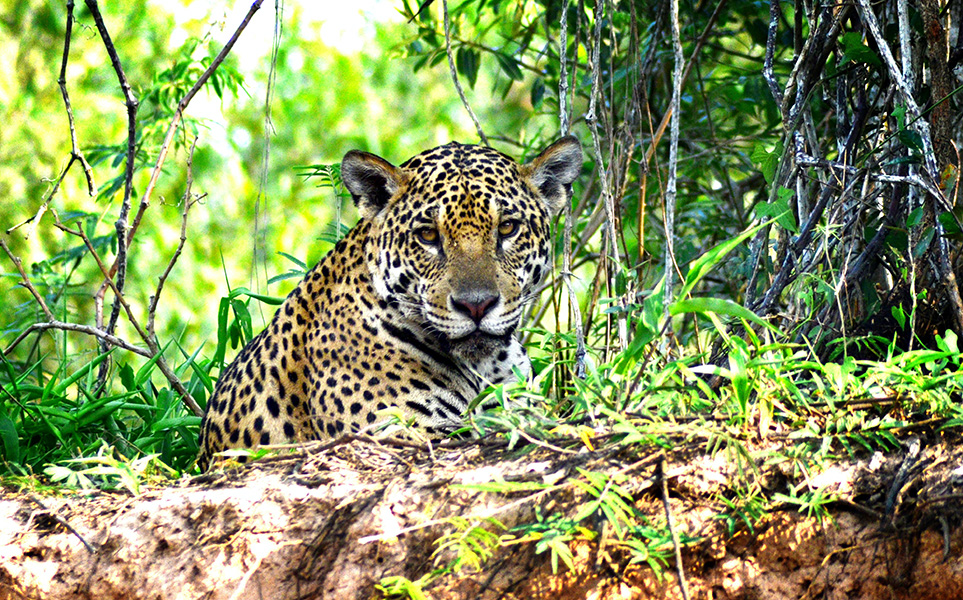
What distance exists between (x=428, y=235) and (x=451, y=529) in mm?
2032

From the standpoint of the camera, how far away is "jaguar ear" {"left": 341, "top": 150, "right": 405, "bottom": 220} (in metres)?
4.94

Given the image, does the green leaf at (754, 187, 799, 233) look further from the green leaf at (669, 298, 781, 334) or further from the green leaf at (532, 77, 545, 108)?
the green leaf at (532, 77, 545, 108)

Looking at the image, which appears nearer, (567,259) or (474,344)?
(474,344)

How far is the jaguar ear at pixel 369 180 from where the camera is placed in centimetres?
494

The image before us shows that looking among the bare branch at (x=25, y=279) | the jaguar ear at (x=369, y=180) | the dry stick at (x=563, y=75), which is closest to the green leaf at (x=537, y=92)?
the dry stick at (x=563, y=75)

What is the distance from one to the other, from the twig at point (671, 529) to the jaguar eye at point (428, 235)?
6.91 feet

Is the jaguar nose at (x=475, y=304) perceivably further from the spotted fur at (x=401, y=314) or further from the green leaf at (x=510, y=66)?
the green leaf at (x=510, y=66)

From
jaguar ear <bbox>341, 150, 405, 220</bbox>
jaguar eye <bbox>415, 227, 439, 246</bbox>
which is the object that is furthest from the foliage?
jaguar eye <bbox>415, 227, 439, 246</bbox>

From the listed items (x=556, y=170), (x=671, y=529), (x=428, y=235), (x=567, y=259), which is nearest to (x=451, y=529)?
(x=671, y=529)

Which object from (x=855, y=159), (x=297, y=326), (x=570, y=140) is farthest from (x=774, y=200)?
(x=297, y=326)

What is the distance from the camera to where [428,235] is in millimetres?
4809

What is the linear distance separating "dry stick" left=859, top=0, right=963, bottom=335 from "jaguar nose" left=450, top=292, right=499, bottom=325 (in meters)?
1.71

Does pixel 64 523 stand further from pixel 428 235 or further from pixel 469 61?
pixel 469 61

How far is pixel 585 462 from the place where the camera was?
3.04m
